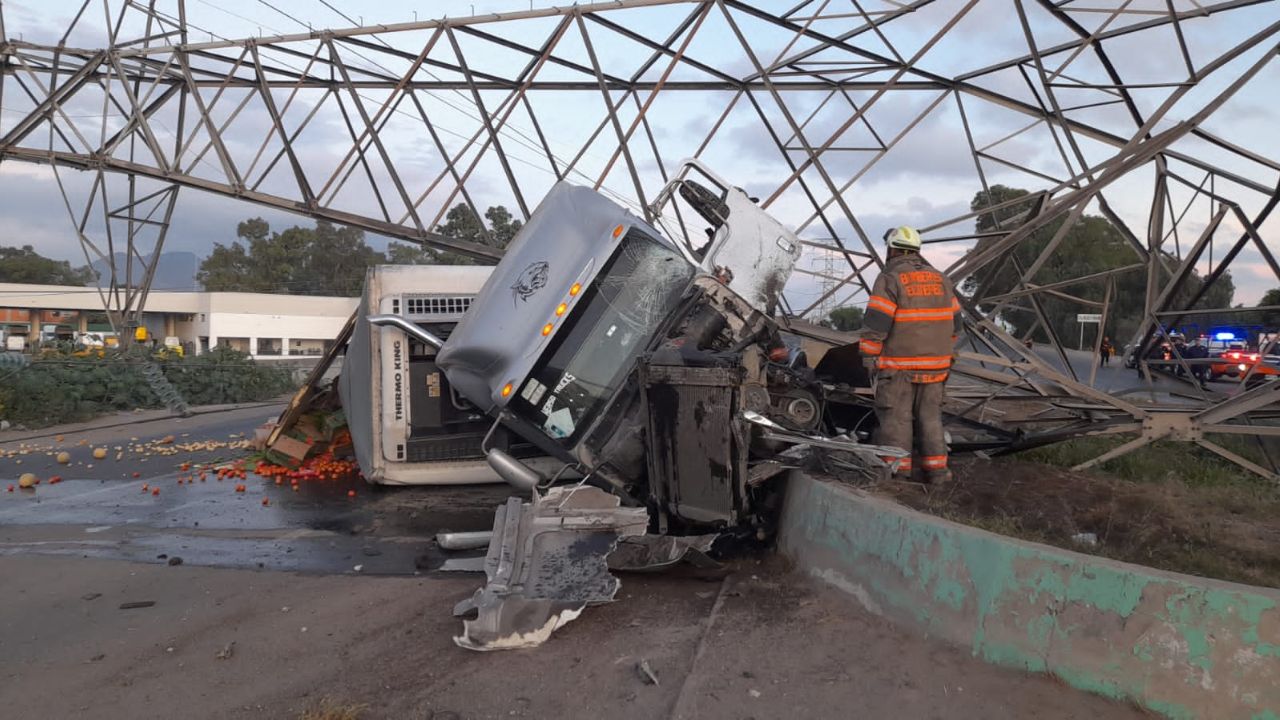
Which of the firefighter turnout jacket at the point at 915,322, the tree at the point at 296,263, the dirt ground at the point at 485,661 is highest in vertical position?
the tree at the point at 296,263

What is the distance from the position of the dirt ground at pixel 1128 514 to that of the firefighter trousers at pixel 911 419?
187 mm

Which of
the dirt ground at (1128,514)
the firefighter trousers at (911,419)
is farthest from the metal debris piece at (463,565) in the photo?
the firefighter trousers at (911,419)

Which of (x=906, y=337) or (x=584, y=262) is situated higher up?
(x=584, y=262)

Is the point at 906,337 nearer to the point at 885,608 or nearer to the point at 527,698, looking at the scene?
the point at 885,608

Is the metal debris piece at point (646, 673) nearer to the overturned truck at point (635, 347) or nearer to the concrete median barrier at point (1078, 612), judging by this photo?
the concrete median barrier at point (1078, 612)

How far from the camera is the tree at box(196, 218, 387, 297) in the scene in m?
62.2

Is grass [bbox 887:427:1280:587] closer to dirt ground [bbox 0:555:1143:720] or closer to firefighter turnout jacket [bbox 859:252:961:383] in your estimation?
firefighter turnout jacket [bbox 859:252:961:383]

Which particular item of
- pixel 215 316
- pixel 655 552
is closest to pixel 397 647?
pixel 655 552

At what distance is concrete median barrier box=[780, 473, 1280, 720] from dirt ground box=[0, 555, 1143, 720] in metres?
0.11

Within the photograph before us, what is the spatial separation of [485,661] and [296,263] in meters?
65.3

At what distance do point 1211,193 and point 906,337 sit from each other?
5.45 metres

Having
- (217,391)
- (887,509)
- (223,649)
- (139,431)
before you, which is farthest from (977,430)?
(217,391)

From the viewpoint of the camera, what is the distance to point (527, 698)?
340cm

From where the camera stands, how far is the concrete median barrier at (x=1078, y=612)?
2.85m
